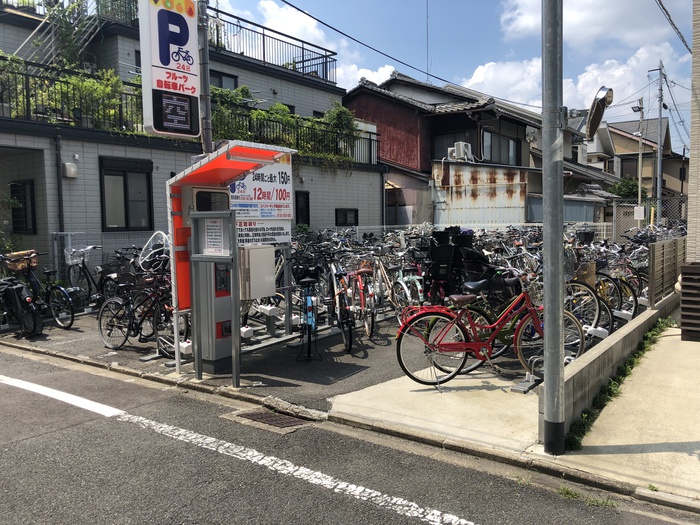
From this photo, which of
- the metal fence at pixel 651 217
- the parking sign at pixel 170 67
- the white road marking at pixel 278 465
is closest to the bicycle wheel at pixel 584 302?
the white road marking at pixel 278 465

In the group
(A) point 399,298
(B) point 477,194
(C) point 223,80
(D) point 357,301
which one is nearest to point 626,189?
(B) point 477,194

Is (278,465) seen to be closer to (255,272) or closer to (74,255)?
(255,272)

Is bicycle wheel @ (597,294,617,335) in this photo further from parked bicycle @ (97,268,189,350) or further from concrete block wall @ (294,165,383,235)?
concrete block wall @ (294,165,383,235)

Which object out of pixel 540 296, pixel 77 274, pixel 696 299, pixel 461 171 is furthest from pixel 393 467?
pixel 461 171

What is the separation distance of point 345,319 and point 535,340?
264cm

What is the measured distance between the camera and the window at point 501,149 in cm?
2305

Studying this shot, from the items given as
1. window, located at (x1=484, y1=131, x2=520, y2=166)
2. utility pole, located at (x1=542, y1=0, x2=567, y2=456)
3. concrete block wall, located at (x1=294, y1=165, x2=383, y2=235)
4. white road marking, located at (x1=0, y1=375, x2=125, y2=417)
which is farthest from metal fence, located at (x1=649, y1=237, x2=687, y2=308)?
window, located at (x1=484, y1=131, x2=520, y2=166)

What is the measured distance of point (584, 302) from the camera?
22.5 ft

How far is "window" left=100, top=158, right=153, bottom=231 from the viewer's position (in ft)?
38.6

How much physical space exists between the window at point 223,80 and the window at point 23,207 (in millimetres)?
7409

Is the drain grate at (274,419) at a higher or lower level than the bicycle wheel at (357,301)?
lower

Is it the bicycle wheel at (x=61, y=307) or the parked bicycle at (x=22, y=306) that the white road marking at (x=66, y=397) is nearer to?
the parked bicycle at (x=22, y=306)

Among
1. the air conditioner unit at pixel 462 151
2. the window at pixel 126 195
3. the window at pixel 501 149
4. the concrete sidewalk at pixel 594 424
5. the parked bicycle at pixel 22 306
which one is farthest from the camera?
the window at pixel 501 149

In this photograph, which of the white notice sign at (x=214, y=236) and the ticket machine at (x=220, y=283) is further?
the white notice sign at (x=214, y=236)
